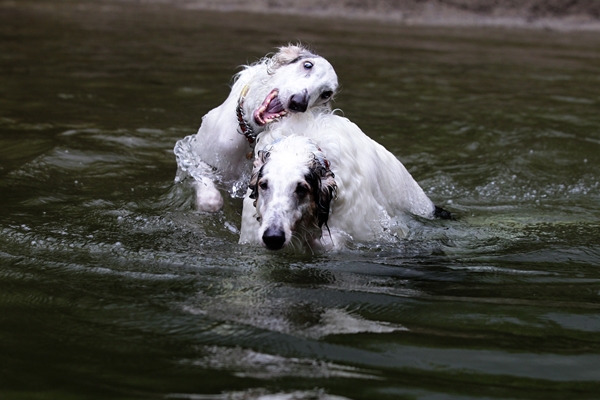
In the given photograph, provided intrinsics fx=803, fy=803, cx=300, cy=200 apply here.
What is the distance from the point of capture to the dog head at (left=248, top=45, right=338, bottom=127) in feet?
19.0

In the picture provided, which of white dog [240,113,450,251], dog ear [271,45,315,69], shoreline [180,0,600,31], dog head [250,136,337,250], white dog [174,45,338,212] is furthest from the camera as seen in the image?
shoreline [180,0,600,31]

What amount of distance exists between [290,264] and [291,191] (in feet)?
1.82

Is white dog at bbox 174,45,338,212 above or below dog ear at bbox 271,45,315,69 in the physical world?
below

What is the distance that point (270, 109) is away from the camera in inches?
232

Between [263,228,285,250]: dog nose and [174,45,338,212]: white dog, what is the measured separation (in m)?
1.21

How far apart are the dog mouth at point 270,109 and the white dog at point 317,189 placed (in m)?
0.15

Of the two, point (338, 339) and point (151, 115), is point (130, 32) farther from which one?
point (338, 339)

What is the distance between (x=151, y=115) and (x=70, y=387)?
291 inches

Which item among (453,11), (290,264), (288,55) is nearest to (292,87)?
(288,55)

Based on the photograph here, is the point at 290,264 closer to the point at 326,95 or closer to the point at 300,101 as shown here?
the point at 300,101

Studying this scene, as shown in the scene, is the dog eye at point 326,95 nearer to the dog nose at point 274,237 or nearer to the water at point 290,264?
the water at point 290,264

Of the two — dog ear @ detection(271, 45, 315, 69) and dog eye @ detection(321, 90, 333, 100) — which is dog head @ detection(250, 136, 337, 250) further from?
dog ear @ detection(271, 45, 315, 69)

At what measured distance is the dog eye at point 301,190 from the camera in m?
5.09

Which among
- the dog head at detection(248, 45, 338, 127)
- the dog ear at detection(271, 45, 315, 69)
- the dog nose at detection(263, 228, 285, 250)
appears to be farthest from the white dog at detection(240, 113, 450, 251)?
the dog ear at detection(271, 45, 315, 69)
